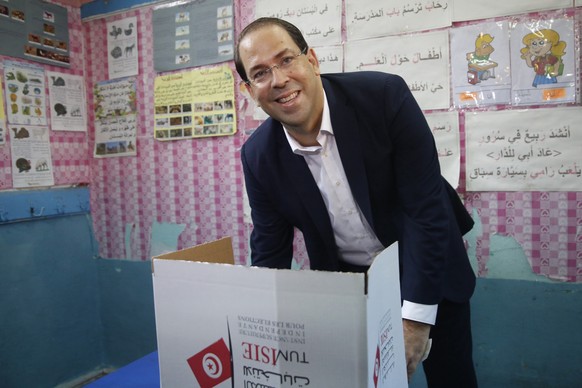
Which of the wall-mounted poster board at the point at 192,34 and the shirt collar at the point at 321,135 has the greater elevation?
the wall-mounted poster board at the point at 192,34

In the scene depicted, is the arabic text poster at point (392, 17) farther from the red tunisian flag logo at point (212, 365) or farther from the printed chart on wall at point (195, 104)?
the red tunisian flag logo at point (212, 365)

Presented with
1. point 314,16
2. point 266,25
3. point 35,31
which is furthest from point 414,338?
point 35,31

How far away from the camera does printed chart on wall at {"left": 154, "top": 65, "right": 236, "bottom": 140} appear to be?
2.02 metres

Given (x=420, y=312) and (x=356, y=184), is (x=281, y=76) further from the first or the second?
(x=420, y=312)

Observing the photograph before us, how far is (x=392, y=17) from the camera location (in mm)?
1675

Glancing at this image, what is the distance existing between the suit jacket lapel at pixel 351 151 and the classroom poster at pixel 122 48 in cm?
161

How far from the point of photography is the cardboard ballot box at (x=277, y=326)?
0.49 m

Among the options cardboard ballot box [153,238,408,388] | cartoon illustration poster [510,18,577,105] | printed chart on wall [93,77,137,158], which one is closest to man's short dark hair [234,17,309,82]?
cardboard ballot box [153,238,408,388]

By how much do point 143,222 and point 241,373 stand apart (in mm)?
1882

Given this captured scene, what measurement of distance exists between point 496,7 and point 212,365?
5.00 feet

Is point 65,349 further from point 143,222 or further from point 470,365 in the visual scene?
point 470,365

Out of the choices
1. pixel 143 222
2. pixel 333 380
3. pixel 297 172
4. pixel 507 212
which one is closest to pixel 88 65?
pixel 143 222

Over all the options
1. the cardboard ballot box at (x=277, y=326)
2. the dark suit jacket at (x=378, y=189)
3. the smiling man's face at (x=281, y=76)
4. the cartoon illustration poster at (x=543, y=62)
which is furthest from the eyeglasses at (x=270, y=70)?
the cartoon illustration poster at (x=543, y=62)

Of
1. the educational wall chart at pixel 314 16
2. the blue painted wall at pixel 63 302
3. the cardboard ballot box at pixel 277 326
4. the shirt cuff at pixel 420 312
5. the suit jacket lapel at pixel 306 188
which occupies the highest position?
the educational wall chart at pixel 314 16
